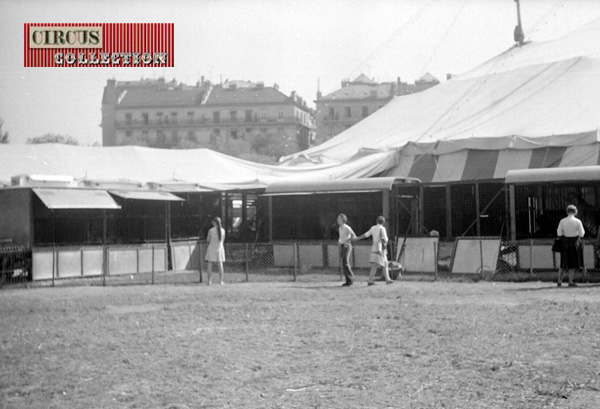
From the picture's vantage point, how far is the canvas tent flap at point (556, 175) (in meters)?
18.1

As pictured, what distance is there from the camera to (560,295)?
46.9 feet

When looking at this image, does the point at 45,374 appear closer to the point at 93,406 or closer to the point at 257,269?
the point at 93,406

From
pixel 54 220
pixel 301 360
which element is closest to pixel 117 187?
pixel 54 220

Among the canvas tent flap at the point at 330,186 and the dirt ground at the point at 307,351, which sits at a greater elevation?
the canvas tent flap at the point at 330,186

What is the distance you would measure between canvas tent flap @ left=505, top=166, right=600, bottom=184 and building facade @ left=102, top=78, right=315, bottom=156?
3612 centimetres

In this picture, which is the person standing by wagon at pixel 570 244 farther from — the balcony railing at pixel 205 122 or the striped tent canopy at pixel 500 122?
the balcony railing at pixel 205 122

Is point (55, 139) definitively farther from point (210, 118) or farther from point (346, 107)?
point (346, 107)

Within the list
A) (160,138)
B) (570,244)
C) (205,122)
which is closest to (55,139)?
(160,138)

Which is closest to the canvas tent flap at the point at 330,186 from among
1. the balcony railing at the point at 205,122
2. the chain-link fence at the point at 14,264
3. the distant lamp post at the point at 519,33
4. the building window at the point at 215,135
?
the chain-link fence at the point at 14,264

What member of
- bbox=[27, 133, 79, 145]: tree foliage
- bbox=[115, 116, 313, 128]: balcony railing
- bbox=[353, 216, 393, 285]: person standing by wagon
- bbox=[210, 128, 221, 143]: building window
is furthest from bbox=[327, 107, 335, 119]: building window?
bbox=[353, 216, 393, 285]: person standing by wagon

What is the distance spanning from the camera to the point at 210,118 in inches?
2672

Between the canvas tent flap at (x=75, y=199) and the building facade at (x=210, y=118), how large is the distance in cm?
3058

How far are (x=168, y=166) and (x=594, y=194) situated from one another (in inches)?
573

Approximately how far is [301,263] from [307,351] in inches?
486
